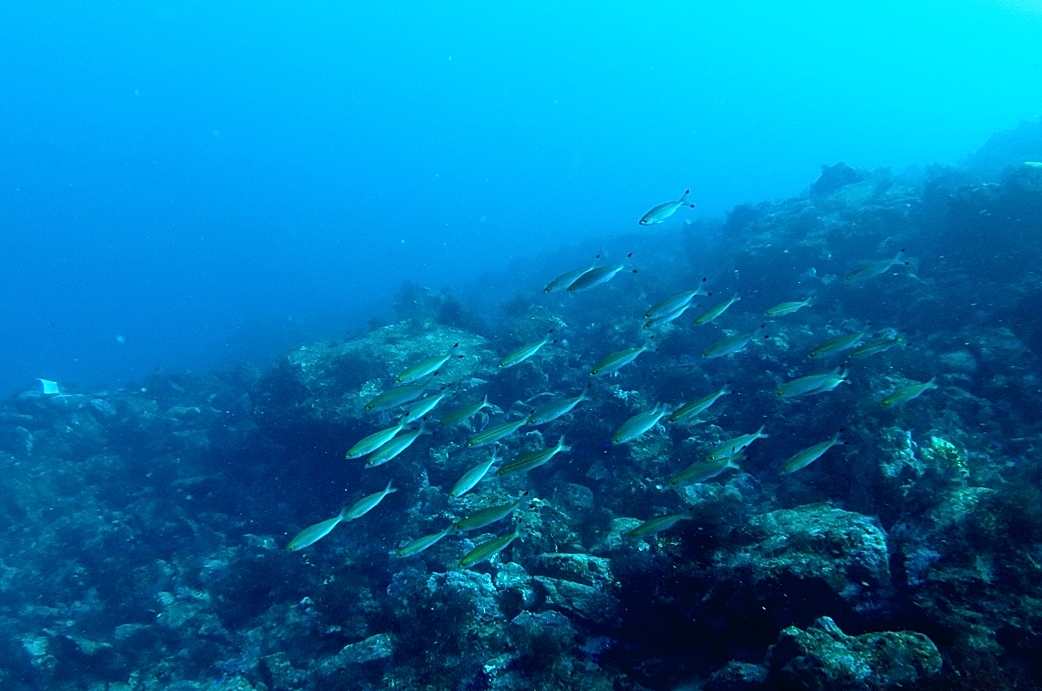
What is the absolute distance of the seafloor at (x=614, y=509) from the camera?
4344mm

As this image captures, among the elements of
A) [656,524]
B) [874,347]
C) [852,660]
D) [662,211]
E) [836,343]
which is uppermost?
[662,211]

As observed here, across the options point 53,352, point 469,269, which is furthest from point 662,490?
point 53,352

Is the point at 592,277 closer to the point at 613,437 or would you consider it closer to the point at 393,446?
the point at 613,437

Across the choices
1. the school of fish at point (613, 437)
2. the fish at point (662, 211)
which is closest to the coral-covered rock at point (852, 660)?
the school of fish at point (613, 437)

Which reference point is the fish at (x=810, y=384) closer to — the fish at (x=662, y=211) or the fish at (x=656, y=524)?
the fish at (x=656, y=524)

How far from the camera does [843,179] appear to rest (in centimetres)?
2497

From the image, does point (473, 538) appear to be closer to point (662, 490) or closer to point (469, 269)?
point (662, 490)

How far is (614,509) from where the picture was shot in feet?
26.9

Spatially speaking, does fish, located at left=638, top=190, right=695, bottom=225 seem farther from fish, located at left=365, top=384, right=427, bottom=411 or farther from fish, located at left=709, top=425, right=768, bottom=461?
fish, located at left=365, top=384, right=427, bottom=411

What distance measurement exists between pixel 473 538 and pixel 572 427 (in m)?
3.14

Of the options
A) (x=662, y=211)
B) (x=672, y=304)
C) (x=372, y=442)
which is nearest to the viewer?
(x=372, y=442)

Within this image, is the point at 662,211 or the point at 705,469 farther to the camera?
the point at 662,211

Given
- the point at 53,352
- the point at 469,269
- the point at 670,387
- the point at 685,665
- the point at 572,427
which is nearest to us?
the point at 685,665

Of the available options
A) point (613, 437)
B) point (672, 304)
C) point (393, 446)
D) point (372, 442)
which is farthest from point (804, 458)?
point (372, 442)
